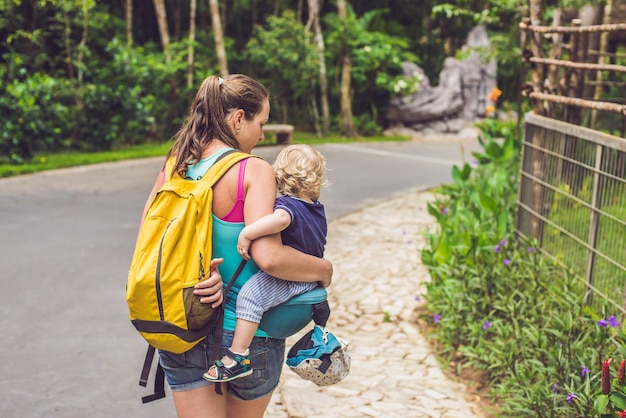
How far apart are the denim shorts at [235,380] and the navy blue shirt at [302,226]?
1.09ft

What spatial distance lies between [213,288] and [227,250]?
15cm

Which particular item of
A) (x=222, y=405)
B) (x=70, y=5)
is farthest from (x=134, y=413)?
(x=70, y=5)

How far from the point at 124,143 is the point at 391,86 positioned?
6654 mm

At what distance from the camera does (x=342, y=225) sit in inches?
365

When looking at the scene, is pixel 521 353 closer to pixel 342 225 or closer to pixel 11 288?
pixel 11 288

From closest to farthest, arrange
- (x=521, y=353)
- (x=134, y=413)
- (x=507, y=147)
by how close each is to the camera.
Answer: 1. (x=134, y=413)
2. (x=521, y=353)
3. (x=507, y=147)

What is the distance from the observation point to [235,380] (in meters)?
2.68

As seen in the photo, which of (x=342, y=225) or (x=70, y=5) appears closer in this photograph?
(x=342, y=225)

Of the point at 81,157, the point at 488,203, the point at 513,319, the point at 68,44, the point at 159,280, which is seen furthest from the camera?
the point at 68,44

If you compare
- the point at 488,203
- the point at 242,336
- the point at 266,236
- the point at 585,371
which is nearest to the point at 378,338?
the point at 488,203

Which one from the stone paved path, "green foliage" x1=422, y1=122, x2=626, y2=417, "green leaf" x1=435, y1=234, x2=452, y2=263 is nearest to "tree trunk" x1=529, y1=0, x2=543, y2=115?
"green foliage" x1=422, y1=122, x2=626, y2=417

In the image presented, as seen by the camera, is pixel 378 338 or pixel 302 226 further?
pixel 378 338

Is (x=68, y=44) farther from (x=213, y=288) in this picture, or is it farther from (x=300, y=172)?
(x=213, y=288)

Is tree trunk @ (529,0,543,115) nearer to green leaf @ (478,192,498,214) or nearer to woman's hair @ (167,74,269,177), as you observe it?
green leaf @ (478,192,498,214)
